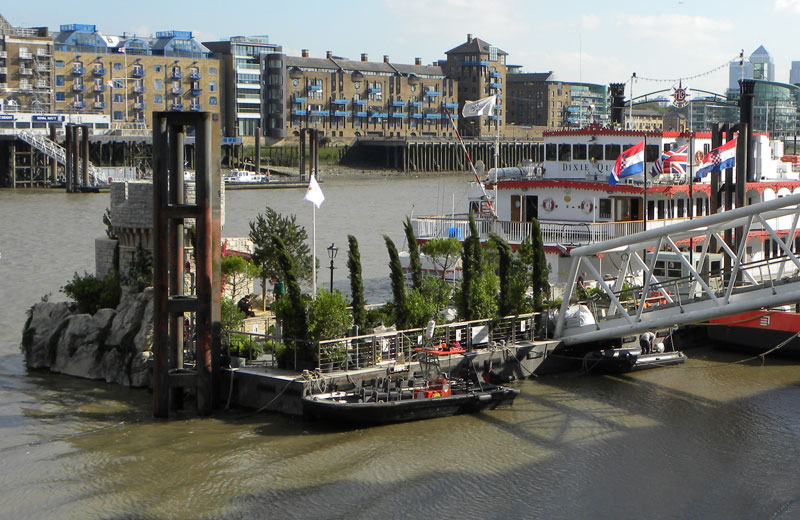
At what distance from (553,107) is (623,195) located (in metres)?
156

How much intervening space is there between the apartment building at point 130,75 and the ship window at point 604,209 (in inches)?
3706

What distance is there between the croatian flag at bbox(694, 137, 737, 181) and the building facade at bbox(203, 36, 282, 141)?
369 feet

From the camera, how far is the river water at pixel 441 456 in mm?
18500

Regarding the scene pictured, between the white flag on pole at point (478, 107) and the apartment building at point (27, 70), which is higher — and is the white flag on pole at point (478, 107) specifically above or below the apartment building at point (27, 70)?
below

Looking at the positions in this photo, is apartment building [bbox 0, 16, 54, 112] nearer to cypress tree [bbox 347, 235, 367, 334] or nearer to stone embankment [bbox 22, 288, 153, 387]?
stone embankment [bbox 22, 288, 153, 387]

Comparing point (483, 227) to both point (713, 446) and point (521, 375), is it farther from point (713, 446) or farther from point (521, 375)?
point (713, 446)

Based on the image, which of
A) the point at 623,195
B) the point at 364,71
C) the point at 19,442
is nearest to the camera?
the point at 19,442

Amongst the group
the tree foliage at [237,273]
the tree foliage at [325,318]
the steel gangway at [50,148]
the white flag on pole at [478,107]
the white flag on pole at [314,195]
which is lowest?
the tree foliage at [325,318]

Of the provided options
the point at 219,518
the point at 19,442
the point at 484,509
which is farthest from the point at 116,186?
the point at 484,509

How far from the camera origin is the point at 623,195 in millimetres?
35375

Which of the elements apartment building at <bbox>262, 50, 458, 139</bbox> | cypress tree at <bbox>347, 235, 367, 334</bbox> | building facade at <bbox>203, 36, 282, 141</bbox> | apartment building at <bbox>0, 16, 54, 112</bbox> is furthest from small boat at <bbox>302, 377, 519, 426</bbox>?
apartment building at <bbox>262, 50, 458, 139</bbox>

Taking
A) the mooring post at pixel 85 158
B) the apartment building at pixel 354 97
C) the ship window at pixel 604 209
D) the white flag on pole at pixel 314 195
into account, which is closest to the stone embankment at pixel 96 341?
the white flag on pole at pixel 314 195

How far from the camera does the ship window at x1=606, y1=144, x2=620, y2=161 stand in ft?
122

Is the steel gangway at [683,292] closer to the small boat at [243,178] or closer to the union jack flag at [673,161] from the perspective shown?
the union jack flag at [673,161]
